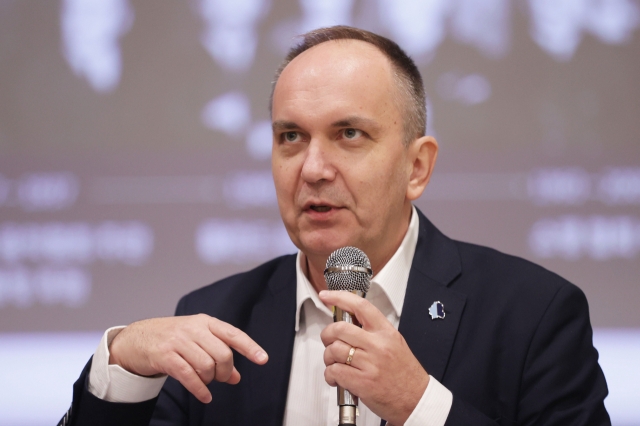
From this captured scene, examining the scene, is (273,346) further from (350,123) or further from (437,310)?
(350,123)

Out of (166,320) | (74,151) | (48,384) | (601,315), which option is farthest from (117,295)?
(601,315)

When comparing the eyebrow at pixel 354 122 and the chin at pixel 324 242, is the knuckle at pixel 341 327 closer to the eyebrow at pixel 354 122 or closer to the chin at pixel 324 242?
the chin at pixel 324 242

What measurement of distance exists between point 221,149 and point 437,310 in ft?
5.70

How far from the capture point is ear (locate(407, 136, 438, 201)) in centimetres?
253

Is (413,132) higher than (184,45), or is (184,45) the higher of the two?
(184,45)

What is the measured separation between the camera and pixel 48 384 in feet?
11.5

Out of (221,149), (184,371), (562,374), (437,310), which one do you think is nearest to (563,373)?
(562,374)

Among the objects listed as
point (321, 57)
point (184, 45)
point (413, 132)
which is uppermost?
→ point (184, 45)

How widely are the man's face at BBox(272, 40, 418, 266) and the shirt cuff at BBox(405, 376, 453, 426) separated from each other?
58 cm

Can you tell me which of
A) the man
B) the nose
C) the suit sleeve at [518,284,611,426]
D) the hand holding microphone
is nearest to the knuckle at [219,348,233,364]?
the man

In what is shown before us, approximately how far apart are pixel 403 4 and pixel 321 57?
1.39 meters

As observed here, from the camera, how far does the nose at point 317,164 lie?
7.31 feet

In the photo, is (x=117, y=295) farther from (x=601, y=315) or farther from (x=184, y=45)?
(x=601, y=315)

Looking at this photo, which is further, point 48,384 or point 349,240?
point 48,384
